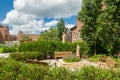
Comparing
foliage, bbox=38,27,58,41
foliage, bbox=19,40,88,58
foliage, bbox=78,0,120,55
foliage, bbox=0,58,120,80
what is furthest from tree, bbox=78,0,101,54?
foliage, bbox=38,27,58,41

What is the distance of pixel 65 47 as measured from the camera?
2433 centimetres

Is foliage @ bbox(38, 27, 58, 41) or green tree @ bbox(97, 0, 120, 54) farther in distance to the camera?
foliage @ bbox(38, 27, 58, 41)

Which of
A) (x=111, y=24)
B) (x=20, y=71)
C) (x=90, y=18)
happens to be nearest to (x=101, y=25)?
(x=111, y=24)

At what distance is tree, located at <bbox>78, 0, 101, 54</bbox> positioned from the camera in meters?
21.4

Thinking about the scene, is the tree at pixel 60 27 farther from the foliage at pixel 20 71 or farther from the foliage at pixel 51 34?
the foliage at pixel 20 71

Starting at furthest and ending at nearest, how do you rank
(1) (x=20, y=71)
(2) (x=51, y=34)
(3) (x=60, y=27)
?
(2) (x=51, y=34)
(3) (x=60, y=27)
(1) (x=20, y=71)

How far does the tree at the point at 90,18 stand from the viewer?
2135 cm

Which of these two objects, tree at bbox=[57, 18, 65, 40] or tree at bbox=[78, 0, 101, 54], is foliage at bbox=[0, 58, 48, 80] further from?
tree at bbox=[57, 18, 65, 40]

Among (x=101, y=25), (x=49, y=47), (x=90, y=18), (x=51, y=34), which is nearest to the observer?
(x=101, y=25)

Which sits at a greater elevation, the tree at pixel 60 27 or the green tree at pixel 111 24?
the tree at pixel 60 27

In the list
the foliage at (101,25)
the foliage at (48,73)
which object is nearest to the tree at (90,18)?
the foliage at (101,25)

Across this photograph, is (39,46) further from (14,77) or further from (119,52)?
(14,77)

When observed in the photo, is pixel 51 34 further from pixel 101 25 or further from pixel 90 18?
pixel 101 25

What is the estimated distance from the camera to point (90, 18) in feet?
70.0
